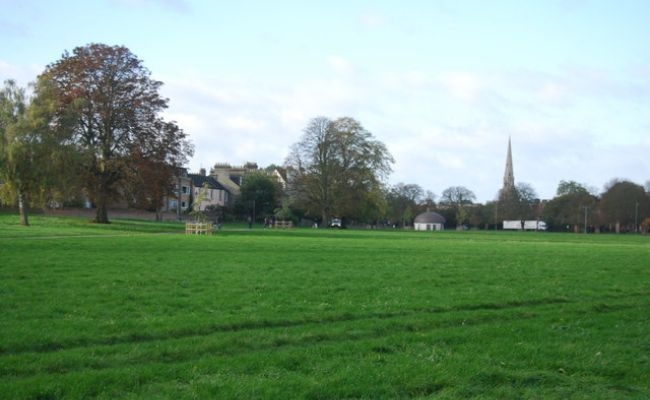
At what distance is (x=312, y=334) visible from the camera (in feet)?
33.6

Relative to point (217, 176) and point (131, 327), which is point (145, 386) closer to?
point (131, 327)

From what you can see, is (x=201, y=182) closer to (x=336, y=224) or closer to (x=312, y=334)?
(x=336, y=224)

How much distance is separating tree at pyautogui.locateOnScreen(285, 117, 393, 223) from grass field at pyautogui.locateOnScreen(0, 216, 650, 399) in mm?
74863

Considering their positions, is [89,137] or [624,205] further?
[624,205]

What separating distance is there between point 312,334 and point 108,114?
155 ft

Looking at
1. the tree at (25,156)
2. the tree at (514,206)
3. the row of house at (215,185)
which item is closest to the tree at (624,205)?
the tree at (514,206)

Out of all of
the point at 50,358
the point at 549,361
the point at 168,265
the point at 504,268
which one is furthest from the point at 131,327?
the point at 504,268

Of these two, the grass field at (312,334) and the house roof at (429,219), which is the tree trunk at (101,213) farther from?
the house roof at (429,219)

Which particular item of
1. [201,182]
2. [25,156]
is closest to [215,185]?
[201,182]

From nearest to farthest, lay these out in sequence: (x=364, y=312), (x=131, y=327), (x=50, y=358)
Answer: (x=50, y=358), (x=131, y=327), (x=364, y=312)

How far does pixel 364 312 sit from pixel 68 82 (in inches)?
1898

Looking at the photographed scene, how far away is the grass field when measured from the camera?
7.38 metres

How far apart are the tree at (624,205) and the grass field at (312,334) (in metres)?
122

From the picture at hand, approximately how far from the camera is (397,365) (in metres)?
8.25
